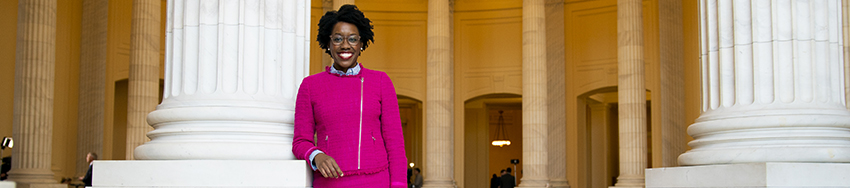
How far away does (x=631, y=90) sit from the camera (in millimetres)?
23000

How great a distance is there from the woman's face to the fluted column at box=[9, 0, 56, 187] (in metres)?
17.2

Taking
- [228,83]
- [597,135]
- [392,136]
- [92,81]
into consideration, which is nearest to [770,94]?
[392,136]

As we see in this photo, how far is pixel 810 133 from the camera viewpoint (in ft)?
17.7

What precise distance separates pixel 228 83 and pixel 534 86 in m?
21.0

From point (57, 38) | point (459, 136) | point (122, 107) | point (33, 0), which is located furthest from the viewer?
point (459, 136)

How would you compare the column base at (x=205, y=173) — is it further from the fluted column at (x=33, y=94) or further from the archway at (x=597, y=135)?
the archway at (x=597, y=135)

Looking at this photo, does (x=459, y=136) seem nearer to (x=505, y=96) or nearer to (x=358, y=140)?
(x=505, y=96)

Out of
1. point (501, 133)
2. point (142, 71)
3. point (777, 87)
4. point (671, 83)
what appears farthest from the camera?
point (501, 133)

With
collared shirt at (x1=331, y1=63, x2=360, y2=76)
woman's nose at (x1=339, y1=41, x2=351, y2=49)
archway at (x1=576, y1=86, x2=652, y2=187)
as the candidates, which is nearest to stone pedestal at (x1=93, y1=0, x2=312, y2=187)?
collared shirt at (x1=331, y1=63, x2=360, y2=76)

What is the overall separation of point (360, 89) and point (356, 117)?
153 mm

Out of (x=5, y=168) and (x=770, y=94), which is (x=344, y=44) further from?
(x=5, y=168)

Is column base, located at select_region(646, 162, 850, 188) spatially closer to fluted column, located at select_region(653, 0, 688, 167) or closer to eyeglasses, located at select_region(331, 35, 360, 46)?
eyeglasses, located at select_region(331, 35, 360, 46)

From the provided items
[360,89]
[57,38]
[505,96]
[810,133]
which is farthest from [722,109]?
[505,96]

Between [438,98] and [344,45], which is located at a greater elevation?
[438,98]
